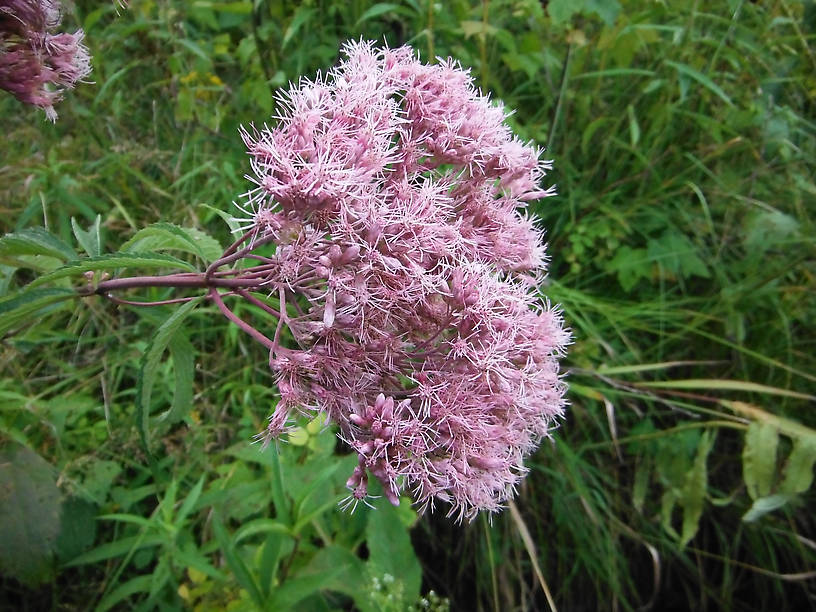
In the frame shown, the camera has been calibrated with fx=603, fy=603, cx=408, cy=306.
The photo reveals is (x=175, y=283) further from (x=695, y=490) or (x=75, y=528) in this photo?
(x=695, y=490)

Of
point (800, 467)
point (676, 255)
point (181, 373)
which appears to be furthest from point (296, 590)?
point (676, 255)

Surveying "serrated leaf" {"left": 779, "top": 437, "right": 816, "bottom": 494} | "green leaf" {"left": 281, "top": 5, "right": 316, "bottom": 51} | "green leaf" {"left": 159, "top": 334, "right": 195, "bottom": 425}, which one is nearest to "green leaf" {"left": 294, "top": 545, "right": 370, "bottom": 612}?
"green leaf" {"left": 159, "top": 334, "right": 195, "bottom": 425}

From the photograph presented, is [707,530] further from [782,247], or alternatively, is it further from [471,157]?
[471,157]

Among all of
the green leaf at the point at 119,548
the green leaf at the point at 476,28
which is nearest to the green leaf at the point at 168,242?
the green leaf at the point at 119,548

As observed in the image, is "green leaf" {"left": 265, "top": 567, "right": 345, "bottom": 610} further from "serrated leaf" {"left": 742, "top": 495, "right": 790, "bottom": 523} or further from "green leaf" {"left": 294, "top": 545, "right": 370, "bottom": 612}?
"serrated leaf" {"left": 742, "top": 495, "right": 790, "bottom": 523}

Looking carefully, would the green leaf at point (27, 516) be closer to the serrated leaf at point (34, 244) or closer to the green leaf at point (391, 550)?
the serrated leaf at point (34, 244)
